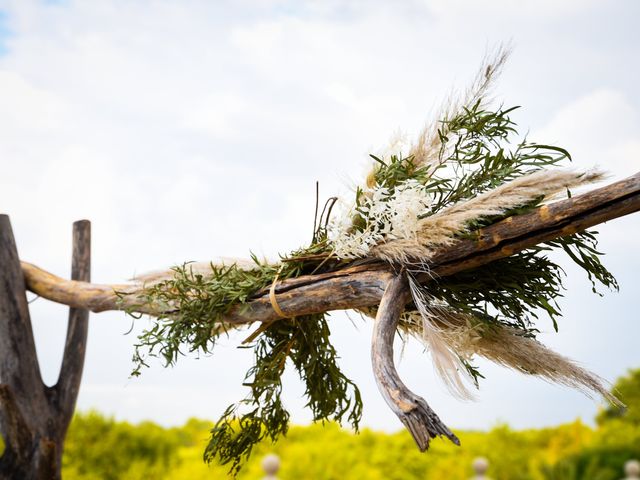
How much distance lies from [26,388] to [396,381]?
1.82 meters

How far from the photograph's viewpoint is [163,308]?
208cm

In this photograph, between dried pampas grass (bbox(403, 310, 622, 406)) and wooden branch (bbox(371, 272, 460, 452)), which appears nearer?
wooden branch (bbox(371, 272, 460, 452))

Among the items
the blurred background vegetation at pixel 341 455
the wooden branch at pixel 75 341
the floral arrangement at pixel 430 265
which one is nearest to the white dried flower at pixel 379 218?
the floral arrangement at pixel 430 265

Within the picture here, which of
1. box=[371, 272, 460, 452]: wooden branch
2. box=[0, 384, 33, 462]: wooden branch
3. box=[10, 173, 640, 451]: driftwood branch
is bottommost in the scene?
box=[371, 272, 460, 452]: wooden branch

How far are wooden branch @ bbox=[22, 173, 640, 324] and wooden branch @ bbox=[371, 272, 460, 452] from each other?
0.06 m

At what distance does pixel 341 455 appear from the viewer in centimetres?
329

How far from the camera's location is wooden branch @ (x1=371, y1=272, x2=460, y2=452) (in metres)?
1.35

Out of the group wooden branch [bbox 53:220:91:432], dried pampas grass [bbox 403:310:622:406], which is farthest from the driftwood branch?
wooden branch [bbox 53:220:91:432]

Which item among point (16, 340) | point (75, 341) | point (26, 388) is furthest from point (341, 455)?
point (16, 340)

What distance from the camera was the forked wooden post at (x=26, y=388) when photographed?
263 centimetres

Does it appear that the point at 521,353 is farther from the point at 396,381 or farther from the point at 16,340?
the point at 16,340

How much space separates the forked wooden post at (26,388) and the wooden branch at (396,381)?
1723mm

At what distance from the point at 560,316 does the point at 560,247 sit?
0.60 feet

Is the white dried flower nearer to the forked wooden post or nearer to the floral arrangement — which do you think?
the floral arrangement
